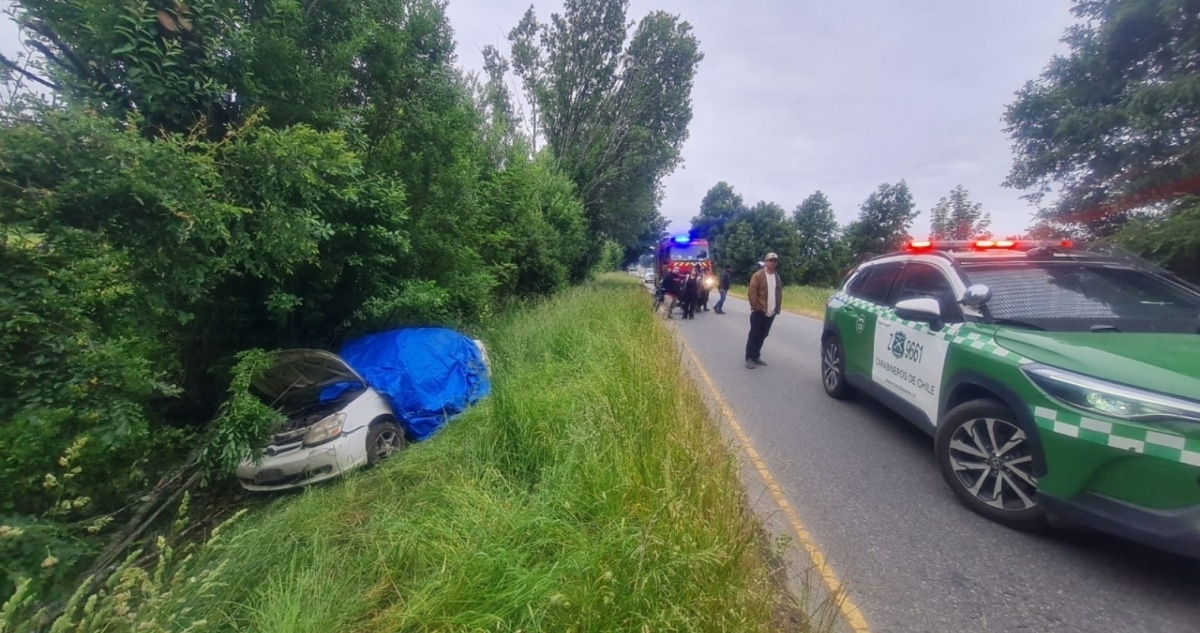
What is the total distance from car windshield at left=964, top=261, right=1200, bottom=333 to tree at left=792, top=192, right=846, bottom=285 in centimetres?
4785

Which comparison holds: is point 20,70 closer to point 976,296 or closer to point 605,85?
point 976,296

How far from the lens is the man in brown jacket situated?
7.53 metres

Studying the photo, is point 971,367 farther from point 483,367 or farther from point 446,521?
point 483,367

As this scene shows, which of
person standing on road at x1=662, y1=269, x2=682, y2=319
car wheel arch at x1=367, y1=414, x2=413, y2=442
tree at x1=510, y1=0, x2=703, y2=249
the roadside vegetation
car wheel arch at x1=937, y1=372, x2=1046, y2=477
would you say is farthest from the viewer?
tree at x1=510, y1=0, x2=703, y2=249

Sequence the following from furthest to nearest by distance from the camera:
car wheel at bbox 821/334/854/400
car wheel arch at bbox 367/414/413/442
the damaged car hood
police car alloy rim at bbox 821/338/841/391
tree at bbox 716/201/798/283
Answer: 1. tree at bbox 716/201/798/283
2. police car alloy rim at bbox 821/338/841/391
3. car wheel at bbox 821/334/854/400
4. the damaged car hood
5. car wheel arch at bbox 367/414/413/442

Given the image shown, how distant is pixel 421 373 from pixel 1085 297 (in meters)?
5.72

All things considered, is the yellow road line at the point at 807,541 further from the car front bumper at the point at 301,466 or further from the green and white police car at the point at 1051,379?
the car front bumper at the point at 301,466

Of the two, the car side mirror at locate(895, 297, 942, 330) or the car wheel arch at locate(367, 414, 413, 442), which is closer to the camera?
the car side mirror at locate(895, 297, 942, 330)

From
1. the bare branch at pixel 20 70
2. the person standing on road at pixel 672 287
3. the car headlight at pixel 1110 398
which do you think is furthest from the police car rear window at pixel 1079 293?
the person standing on road at pixel 672 287

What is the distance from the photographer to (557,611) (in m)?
2.08

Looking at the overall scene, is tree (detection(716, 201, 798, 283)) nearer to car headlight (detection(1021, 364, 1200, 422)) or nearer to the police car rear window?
the police car rear window

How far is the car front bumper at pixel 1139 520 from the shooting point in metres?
2.23

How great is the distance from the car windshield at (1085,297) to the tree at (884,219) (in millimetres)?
37984

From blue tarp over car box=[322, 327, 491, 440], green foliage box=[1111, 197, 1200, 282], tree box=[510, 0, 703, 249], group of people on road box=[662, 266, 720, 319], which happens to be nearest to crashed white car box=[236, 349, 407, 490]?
blue tarp over car box=[322, 327, 491, 440]
